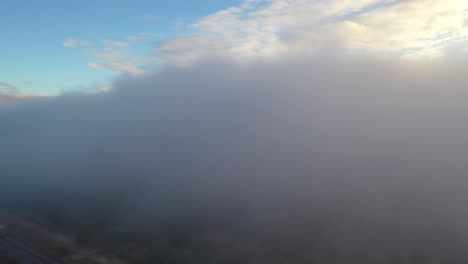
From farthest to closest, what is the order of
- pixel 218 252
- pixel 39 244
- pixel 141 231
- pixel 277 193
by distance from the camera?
1. pixel 277 193
2. pixel 141 231
3. pixel 39 244
4. pixel 218 252

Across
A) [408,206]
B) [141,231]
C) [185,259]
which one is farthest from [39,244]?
[408,206]

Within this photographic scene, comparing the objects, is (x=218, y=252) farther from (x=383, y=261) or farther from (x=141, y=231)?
(x=383, y=261)

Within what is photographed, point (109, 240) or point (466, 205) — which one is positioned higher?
point (109, 240)

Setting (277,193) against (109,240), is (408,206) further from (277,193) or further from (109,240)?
(109,240)

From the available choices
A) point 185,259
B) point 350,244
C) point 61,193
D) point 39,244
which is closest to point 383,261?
point 350,244

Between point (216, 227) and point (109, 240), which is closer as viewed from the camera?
point (109, 240)

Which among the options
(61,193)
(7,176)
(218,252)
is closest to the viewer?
(218,252)
